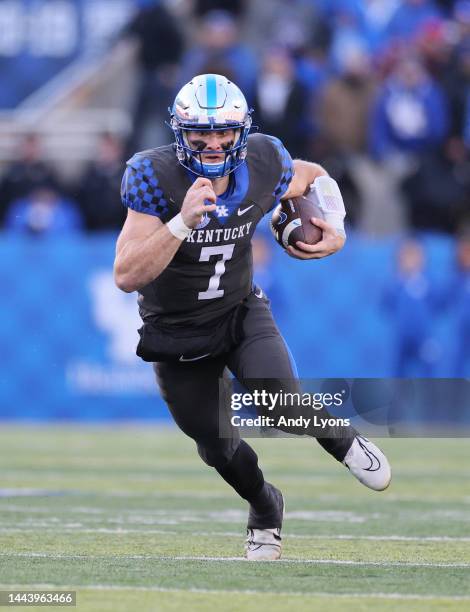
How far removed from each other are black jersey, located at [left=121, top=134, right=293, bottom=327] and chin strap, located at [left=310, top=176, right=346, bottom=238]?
0.17m

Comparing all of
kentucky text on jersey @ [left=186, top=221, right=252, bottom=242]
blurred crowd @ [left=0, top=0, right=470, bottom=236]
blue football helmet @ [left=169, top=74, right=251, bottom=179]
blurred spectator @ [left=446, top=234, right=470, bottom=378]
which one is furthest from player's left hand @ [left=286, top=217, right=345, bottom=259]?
blurred crowd @ [left=0, top=0, right=470, bottom=236]

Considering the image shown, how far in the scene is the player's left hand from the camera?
5.09 m

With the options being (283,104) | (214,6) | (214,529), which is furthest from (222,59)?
(214,529)

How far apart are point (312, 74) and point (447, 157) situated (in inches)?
56.5

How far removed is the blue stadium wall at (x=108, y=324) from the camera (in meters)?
11.4

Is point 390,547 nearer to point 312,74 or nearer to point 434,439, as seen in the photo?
point 434,439

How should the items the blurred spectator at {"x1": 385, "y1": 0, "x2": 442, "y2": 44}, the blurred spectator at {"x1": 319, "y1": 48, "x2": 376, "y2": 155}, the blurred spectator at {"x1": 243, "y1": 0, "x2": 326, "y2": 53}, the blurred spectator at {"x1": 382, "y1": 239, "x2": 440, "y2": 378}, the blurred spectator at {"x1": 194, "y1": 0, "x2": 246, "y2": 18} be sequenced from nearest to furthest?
the blurred spectator at {"x1": 382, "y1": 239, "x2": 440, "y2": 378}
the blurred spectator at {"x1": 319, "y1": 48, "x2": 376, "y2": 155}
the blurred spectator at {"x1": 385, "y1": 0, "x2": 442, "y2": 44}
the blurred spectator at {"x1": 243, "y1": 0, "x2": 326, "y2": 53}
the blurred spectator at {"x1": 194, "y1": 0, "x2": 246, "y2": 18}

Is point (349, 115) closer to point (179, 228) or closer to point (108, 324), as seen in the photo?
point (108, 324)

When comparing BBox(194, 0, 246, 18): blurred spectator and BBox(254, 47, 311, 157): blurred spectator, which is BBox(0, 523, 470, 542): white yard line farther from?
BBox(194, 0, 246, 18): blurred spectator

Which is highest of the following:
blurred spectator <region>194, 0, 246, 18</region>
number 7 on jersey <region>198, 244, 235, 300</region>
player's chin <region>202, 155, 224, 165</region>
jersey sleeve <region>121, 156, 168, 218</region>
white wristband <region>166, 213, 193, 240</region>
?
blurred spectator <region>194, 0, 246, 18</region>

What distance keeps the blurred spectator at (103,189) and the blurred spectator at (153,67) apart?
27 cm

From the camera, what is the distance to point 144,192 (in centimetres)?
472

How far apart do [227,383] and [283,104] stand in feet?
23.8

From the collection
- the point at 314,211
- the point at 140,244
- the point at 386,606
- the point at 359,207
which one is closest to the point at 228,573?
the point at 386,606
